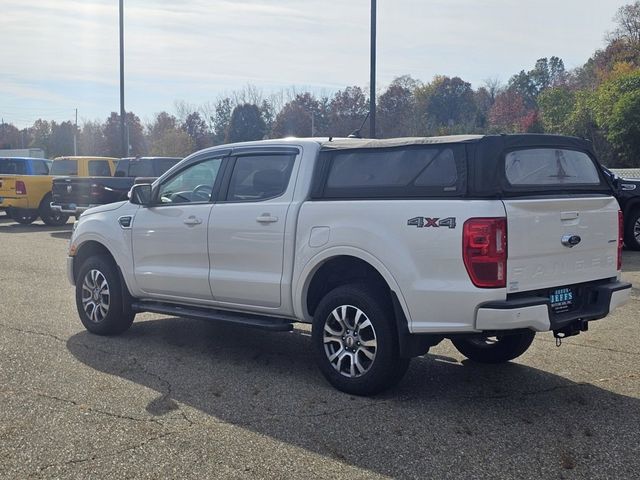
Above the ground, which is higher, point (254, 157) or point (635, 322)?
point (254, 157)

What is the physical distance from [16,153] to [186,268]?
48408 millimetres

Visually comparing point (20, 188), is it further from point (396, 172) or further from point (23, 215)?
point (396, 172)

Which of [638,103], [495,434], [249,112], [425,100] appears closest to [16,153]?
[249,112]

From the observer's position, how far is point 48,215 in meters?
21.5

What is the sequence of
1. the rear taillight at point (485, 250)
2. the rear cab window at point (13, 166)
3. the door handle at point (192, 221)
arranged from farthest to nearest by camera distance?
the rear cab window at point (13, 166)
the door handle at point (192, 221)
the rear taillight at point (485, 250)

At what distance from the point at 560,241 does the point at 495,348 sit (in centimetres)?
152

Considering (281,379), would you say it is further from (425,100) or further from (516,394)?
(425,100)

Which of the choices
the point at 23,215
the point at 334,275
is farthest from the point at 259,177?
the point at 23,215

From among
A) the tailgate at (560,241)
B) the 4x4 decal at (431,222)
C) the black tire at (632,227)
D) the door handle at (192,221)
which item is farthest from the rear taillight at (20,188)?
the tailgate at (560,241)

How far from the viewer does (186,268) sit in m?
7.14

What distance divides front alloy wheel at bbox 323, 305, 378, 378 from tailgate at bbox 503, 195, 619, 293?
1129 millimetres

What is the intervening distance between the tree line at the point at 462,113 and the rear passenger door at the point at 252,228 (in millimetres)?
18759

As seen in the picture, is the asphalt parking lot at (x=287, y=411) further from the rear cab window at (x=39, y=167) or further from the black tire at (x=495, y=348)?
the rear cab window at (x=39, y=167)

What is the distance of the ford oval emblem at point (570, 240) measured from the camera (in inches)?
217
